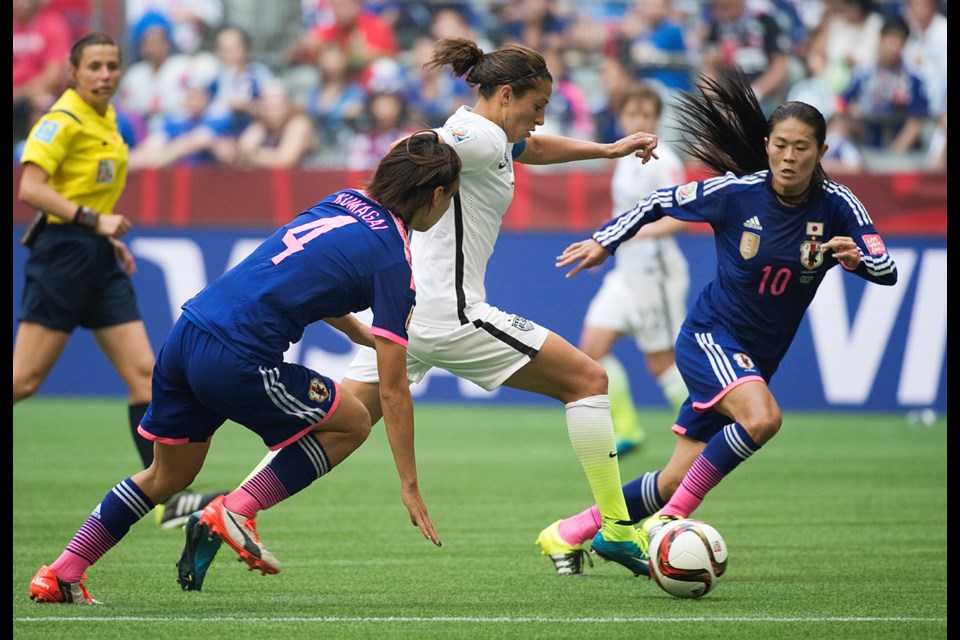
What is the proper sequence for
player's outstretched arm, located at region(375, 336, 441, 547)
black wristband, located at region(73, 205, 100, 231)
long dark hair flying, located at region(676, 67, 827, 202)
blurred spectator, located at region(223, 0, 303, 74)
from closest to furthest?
player's outstretched arm, located at region(375, 336, 441, 547) → long dark hair flying, located at region(676, 67, 827, 202) → black wristband, located at region(73, 205, 100, 231) → blurred spectator, located at region(223, 0, 303, 74)

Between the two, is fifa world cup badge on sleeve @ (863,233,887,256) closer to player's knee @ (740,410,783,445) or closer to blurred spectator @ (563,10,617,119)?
player's knee @ (740,410,783,445)

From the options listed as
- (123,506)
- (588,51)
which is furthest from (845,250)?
(588,51)

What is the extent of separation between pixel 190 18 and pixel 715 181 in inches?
493

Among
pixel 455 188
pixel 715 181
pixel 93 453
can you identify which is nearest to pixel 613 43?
pixel 93 453

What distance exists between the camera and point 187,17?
17.6m

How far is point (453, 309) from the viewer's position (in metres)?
5.89

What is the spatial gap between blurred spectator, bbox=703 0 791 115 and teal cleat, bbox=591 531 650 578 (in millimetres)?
10850

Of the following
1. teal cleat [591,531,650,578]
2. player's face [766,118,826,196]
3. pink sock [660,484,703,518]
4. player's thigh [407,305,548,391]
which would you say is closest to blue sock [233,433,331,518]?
player's thigh [407,305,548,391]

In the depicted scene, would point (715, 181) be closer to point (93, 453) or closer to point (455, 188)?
point (455, 188)

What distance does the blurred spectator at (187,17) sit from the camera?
17.4 m

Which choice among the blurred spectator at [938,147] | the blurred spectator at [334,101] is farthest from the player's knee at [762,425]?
the blurred spectator at [334,101]

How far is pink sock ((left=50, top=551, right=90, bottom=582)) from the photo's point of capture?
17.5 feet

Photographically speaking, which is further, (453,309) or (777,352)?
(777,352)

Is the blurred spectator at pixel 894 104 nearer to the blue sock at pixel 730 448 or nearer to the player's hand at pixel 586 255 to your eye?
the player's hand at pixel 586 255
